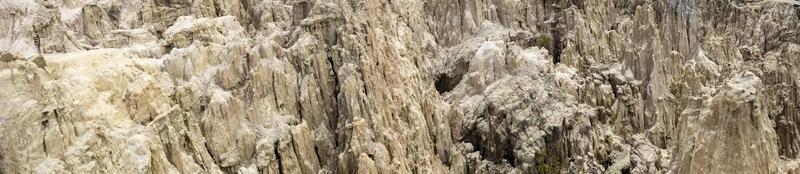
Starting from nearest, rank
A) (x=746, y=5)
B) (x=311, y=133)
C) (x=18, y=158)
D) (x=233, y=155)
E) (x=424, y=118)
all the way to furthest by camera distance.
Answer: (x=18, y=158)
(x=233, y=155)
(x=311, y=133)
(x=424, y=118)
(x=746, y=5)

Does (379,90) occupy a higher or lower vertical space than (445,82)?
higher

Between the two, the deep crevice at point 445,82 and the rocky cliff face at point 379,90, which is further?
the deep crevice at point 445,82

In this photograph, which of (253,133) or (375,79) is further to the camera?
(375,79)

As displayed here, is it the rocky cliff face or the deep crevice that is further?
the deep crevice

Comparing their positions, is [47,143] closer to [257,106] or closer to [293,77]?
[257,106]

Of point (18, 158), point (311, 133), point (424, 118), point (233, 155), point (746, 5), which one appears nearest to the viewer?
point (18, 158)

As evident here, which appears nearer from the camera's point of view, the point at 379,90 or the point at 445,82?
the point at 379,90

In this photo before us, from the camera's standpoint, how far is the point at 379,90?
32.1 meters

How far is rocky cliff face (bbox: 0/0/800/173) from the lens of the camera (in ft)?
83.2

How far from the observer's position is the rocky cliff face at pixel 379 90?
83.2ft

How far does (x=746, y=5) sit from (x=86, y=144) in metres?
48.1

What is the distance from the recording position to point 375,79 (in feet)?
106

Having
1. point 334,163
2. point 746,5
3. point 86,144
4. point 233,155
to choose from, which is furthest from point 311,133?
point 746,5

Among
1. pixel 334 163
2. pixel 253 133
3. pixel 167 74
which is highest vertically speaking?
pixel 167 74
